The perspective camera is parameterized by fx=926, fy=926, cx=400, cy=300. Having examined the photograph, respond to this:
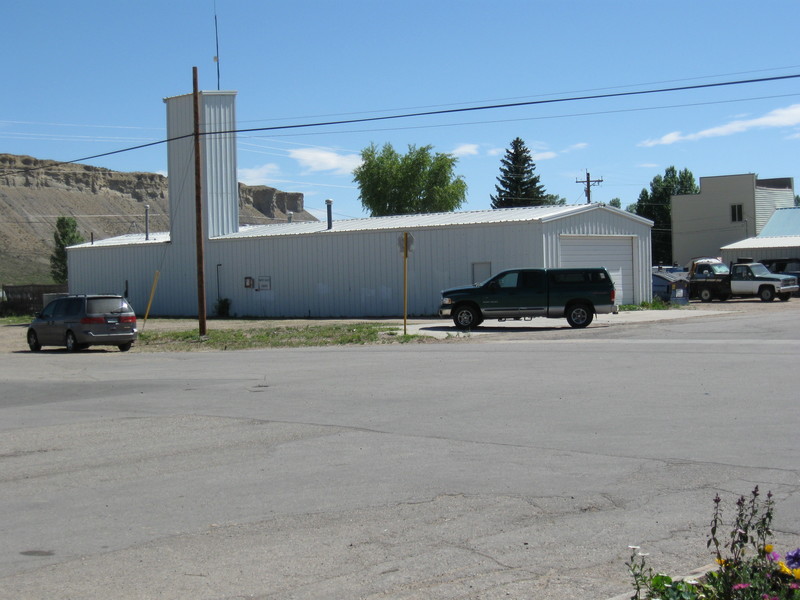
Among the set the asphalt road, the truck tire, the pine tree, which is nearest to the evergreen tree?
the pine tree

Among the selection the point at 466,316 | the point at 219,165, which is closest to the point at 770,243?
the point at 219,165

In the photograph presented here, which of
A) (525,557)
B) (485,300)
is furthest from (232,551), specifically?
(485,300)

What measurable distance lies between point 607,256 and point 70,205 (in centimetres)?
10129

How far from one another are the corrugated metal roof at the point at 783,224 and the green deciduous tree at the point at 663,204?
2396cm

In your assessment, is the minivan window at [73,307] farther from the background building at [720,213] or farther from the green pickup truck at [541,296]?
the background building at [720,213]

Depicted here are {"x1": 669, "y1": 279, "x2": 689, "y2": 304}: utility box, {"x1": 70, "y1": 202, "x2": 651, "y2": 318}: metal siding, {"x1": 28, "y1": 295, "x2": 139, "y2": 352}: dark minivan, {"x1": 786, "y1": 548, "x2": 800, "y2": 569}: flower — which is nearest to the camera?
{"x1": 786, "y1": 548, "x2": 800, "y2": 569}: flower

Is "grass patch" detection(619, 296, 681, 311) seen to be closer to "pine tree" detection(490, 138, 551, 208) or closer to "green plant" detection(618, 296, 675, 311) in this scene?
"green plant" detection(618, 296, 675, 311)

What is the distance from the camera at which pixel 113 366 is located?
20438 millimetres

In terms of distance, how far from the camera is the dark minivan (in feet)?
83.1

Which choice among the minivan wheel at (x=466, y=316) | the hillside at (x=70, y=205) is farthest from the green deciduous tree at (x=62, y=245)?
the minivan wheel at (x=466, y=316)

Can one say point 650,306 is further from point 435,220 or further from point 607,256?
point 435,220

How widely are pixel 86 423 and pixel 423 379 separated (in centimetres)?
583

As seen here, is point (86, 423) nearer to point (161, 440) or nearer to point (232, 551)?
point (161, 440)

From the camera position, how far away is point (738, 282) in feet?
143
